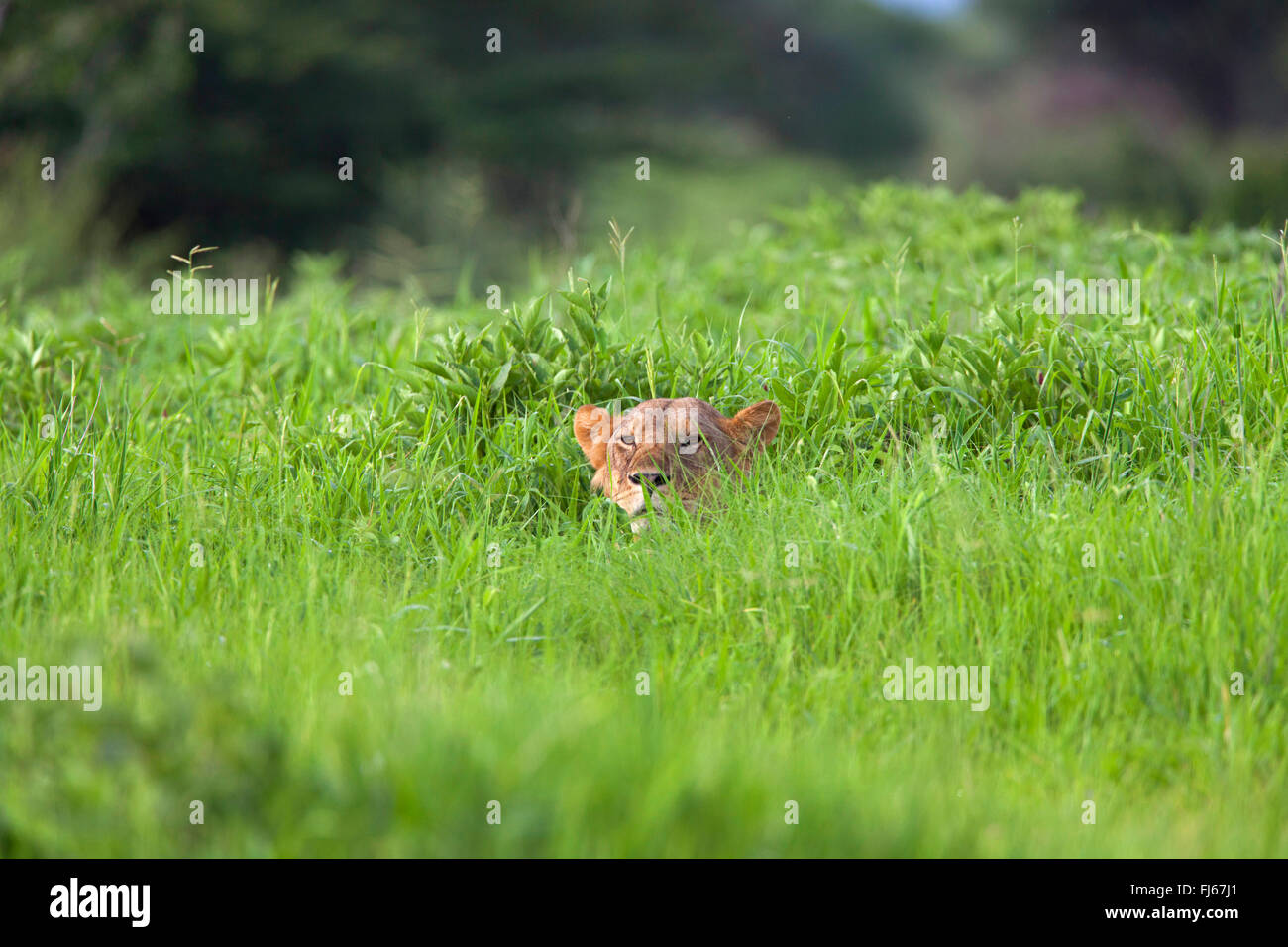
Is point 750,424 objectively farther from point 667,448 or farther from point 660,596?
point 660,596

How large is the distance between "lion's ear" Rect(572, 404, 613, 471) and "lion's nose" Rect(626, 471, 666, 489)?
0.25 m

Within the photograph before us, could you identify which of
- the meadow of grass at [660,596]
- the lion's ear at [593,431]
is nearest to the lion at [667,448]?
the lion's ear at [593,431]

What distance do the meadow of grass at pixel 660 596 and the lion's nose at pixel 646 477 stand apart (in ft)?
0.61

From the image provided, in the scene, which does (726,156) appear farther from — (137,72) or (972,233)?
(972,233)

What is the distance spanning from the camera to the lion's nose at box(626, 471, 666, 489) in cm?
382

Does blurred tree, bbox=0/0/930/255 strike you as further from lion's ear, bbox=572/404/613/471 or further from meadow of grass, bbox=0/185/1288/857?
lion's ear, bbox=572/404/613/471

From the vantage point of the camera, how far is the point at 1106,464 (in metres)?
4.10

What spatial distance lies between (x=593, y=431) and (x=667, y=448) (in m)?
0.32

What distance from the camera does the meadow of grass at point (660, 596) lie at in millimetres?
2348

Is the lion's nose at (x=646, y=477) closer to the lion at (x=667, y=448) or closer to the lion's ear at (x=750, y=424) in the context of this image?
the lion at (x=667, y=448)

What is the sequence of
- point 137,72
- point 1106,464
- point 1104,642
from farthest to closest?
1. point 137,72
2. point 1106,464
3. point 1104,642

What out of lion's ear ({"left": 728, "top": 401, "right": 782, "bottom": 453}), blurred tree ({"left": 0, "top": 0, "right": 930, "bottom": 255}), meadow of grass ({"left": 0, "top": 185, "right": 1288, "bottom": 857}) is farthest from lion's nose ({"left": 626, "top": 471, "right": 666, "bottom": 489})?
blurred tree ({"left": 0, "top": 0, "right": 930, "bottom": 255})
